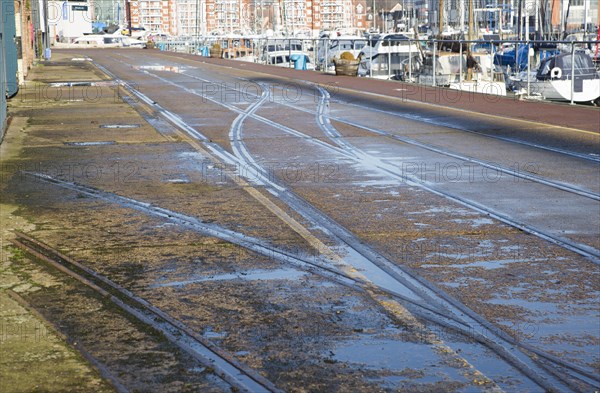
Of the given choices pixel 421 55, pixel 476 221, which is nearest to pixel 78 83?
pixel 421 55

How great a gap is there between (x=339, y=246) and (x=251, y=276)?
1.37m

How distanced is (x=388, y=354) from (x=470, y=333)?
0.71 m

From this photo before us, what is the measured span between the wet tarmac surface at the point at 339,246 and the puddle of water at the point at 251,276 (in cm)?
2

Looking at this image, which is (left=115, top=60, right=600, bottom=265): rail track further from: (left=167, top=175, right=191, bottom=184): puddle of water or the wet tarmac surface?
(left=167, top=175, right=191, bottom=184): puddle of water

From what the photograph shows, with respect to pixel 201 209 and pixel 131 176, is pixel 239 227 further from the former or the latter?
pixel 131 176

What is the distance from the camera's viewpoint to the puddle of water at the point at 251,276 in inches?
315

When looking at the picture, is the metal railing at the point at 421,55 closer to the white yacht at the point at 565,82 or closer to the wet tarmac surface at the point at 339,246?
the white yacht at the point at 565,82

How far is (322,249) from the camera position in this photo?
30.2 feet

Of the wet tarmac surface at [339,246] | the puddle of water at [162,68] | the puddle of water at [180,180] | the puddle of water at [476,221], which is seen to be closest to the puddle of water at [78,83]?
the puddle of water at [162,68]

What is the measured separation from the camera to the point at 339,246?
9.36 m

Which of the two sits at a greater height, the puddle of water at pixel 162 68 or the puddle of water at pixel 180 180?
the puddle of water at pixel 162 68

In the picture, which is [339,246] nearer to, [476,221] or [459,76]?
[476,221]

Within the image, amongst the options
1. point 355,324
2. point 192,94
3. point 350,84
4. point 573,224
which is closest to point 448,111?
point 192,94

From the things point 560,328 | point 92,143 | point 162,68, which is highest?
point 162,68
